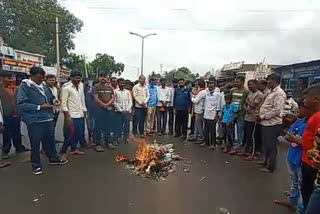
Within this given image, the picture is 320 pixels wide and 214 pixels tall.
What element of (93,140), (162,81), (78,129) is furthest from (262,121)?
(162,81)

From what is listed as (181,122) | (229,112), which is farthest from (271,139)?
(181,122)

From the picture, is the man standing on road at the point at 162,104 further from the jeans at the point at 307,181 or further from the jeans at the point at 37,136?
the jeans at the point at 307,181

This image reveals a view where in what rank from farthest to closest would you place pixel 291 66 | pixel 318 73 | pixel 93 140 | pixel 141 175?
1. pixel 291 66
2. pixel 318 73
3. pixel 93 140
4. pixel 141 175

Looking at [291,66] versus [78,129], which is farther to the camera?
[291,66]

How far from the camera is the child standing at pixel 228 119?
27.5ft

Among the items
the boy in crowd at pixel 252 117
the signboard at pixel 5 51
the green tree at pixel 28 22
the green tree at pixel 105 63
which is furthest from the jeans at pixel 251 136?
the green tree at pixel 105 63

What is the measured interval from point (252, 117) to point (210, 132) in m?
1.64

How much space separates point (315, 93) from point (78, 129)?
205 inches

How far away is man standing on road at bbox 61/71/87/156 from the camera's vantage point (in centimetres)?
724

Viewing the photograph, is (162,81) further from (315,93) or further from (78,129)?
(315,93)

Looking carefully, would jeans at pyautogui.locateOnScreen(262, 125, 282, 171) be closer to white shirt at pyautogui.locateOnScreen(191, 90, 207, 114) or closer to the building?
white shirt at pyautogui.locateOnScreen(191, 90, 207, 114)

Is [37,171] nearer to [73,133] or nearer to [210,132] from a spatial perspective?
[73,133]

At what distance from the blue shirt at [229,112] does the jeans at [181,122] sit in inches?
72.1

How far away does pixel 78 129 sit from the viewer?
752 centimetres
